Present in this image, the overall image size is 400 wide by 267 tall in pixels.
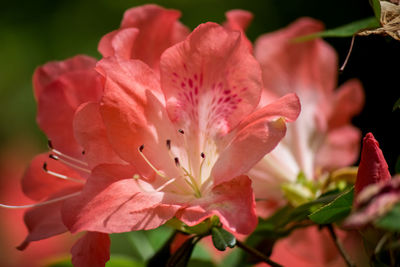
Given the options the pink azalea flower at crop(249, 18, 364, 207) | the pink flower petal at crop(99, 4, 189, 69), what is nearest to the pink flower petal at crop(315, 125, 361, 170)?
the pink azalea flower at crop(249, 18, 364, 207)

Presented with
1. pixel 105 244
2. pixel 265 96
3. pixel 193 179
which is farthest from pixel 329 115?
pixel 105 244

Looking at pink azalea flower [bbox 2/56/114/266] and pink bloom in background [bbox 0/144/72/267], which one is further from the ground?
pink azalea flower [bbox 2/56/114/266]

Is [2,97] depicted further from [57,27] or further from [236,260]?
[236,260]

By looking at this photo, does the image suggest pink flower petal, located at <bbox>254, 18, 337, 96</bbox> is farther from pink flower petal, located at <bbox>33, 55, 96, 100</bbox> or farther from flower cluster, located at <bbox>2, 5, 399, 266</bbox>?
pink flower petal, located at <bbox>33, 55, 96, 100</bbox>

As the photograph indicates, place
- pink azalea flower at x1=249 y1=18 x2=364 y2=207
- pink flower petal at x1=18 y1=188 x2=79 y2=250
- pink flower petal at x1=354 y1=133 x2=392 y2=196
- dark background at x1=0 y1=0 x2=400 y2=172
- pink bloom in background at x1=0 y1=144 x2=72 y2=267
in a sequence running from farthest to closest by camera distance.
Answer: dark background at x1=0 y1=0 x2=400 y2=172, pink bloom in background at x1=0 y1=144 x2=72 y2=267, pink azalea flower at x1=249 y1=18 x2=364 y2=207, pink flower petal at x1=18 y1=188 x2=79 y2=250, pink flower petal at x1=354 y1=133 x2=392 y2=196

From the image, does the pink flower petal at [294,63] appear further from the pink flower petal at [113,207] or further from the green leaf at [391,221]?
the green leaf at [391,221]

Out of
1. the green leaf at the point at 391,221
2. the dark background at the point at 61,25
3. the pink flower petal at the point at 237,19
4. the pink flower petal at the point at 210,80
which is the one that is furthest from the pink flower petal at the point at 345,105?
the dark background at the point at 61,25

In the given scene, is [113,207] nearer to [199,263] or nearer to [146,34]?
[146,34]
